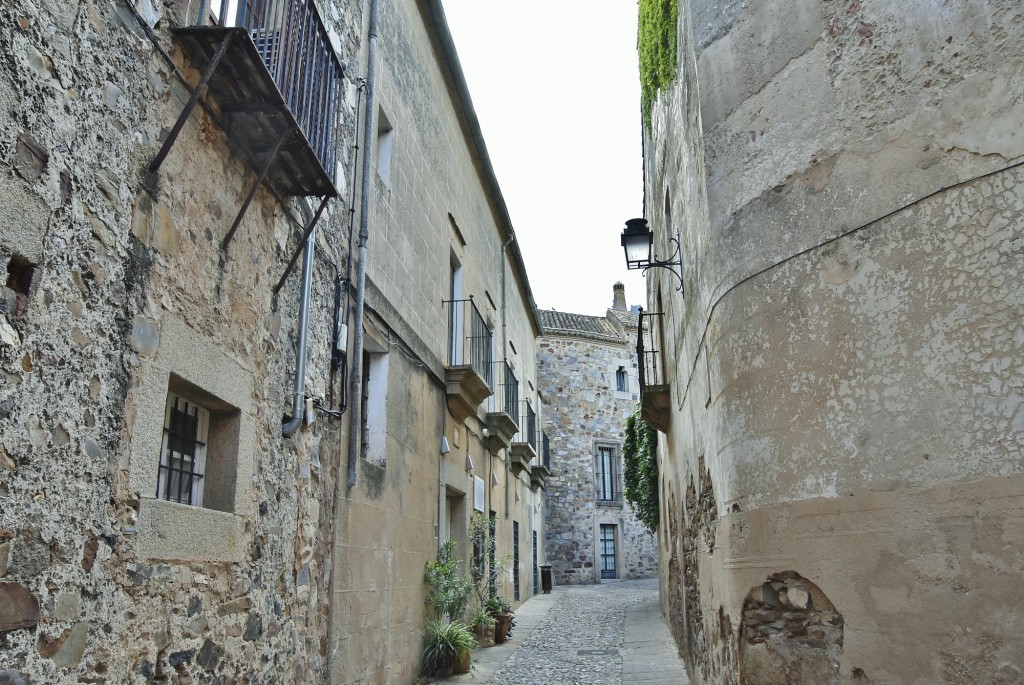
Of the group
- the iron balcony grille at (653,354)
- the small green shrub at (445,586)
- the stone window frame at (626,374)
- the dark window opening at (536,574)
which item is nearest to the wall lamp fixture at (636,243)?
the iron balcony grille at (653,354)

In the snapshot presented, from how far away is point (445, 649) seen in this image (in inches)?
316

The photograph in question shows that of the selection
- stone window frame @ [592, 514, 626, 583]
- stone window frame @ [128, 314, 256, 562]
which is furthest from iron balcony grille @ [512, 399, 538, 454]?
stone window frame @ [128, 314, 256, 562]

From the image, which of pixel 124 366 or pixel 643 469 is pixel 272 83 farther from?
pixel 643 469

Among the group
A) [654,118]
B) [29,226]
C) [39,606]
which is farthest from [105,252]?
[654,118]

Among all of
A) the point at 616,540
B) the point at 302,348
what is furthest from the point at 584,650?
the point at 616,540

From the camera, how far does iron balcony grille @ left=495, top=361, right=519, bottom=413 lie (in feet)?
45.1

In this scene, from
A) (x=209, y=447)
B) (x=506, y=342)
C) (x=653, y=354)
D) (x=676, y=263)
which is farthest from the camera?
(x=506, y=342)

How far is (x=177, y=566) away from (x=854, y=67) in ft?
13.7

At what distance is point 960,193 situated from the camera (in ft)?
11.6

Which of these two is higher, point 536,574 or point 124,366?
point 124,366

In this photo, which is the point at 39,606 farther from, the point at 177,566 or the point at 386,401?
the point at 386,401

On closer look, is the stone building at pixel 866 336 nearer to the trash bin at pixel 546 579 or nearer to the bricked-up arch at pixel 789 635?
the bricked-up arch at pixel 789 635

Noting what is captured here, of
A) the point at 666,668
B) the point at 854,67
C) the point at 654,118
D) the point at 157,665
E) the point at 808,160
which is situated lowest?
the point at 666,668

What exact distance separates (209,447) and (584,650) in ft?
23.6
